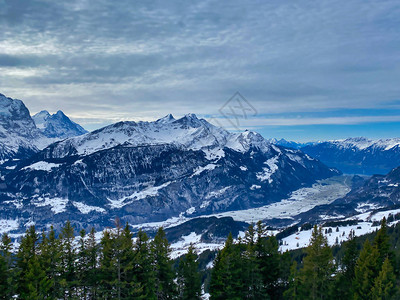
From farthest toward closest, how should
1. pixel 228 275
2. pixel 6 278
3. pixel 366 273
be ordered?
pixel 366 273 < pixel 228 275 < pixel 6 278

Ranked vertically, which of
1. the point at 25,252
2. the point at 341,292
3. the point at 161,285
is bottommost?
the point at 341,292

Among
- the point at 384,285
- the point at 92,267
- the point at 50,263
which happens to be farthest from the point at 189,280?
the point at 384,285

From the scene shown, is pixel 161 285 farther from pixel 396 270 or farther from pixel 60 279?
pixel 396 270

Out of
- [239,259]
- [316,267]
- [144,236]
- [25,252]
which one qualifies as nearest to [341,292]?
[316,267]

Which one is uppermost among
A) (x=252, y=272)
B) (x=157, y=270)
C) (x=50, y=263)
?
(x=50, y=263)

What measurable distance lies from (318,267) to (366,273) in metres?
16.2

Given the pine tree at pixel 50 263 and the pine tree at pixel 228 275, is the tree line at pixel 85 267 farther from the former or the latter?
the pine tree at pixel 228 275

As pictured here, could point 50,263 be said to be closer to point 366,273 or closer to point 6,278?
point 6,278

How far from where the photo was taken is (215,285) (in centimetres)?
6550

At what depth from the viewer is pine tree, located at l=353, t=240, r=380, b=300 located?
221 ft

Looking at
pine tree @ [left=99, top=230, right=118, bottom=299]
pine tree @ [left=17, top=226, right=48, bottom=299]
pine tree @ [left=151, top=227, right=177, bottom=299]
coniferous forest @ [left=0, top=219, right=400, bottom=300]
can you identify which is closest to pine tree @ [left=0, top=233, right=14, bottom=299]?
coniferous forest @ [left=0, top=219, right=400, bottom=300]

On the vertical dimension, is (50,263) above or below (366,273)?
above

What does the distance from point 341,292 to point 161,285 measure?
38891mm

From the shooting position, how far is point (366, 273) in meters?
67.6
